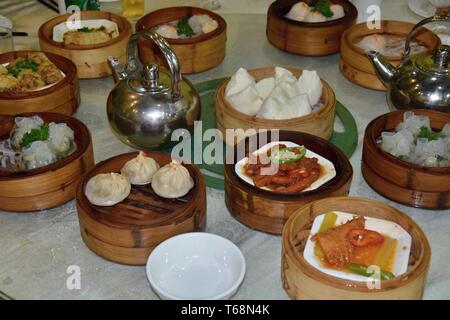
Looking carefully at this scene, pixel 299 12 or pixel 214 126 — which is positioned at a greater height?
pixel 299 12

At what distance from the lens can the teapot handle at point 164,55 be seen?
6.64 feet

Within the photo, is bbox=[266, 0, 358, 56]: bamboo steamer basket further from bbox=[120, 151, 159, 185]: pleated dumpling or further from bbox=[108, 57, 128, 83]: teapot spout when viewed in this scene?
bbox=[120, 151, 159, 185]: pleated dumpling

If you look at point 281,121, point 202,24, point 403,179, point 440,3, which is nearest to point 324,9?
point 202,24

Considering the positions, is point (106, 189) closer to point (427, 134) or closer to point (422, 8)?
point (427, 134)

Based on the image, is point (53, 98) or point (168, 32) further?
point (168, 32)

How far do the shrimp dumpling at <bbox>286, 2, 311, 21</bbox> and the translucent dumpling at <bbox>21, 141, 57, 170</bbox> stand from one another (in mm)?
1415

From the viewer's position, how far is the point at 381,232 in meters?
1.70

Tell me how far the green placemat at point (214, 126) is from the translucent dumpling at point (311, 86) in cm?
16

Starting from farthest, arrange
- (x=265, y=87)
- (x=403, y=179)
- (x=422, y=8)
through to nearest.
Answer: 1. (x=422, y=8)
2. (x=265, y=87)
3. (x=403, y=179)

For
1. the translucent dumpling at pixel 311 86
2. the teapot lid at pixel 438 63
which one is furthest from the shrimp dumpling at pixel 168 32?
the teapot lid at pixel 438 63

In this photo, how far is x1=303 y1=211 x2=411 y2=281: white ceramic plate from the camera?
1559mm

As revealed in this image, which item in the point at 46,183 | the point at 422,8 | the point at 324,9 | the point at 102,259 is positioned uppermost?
the point at 324,9

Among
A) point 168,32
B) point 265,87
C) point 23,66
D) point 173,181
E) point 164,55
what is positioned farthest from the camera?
point 168,32

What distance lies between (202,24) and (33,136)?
3.48 feet
